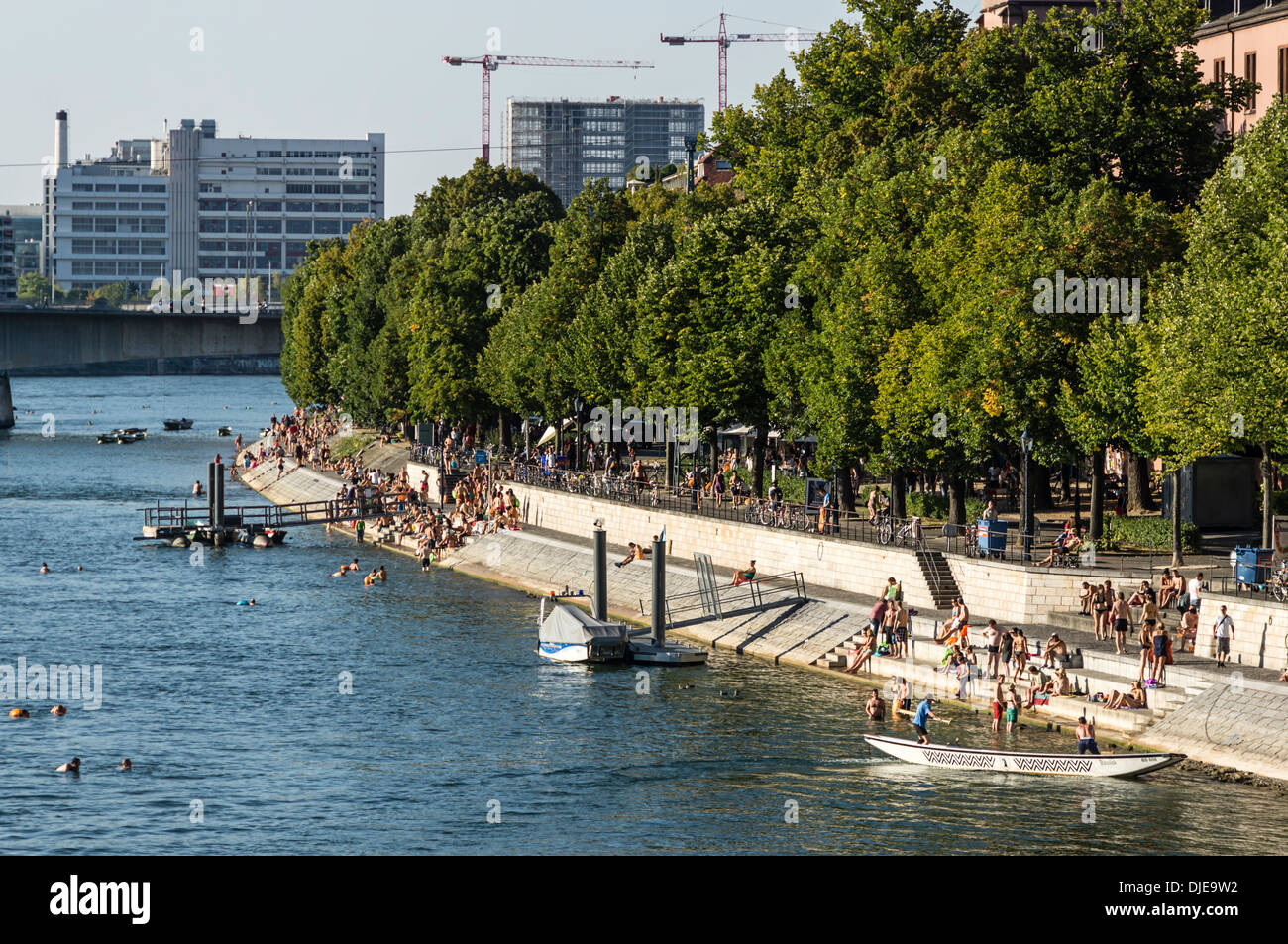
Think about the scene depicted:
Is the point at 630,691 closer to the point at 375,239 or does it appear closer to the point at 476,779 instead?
the point at 476,779

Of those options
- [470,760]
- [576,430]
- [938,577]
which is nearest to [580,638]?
[938,577]

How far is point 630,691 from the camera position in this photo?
55.3 metres

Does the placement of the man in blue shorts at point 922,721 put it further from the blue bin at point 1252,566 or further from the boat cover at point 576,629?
the boat cover at point 576,629

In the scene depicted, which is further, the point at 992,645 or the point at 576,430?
the point at 576,430

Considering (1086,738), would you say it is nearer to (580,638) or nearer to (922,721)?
(922,721)

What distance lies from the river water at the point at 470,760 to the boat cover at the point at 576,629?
109 centimetres

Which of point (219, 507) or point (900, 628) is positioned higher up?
point (219, 507)

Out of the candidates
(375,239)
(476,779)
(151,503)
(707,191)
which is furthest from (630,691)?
(375,239)

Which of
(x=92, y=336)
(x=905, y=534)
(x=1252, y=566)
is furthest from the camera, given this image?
(x=92, y=336)

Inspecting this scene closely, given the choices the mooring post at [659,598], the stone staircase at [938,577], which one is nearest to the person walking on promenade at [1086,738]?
the stone staircase at [938,577]

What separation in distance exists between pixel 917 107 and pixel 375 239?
245 ft

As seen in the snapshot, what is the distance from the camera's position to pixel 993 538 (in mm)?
57000

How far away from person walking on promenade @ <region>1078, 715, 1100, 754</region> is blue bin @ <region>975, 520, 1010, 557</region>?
14.2m

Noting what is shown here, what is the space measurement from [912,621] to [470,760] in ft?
55.5
